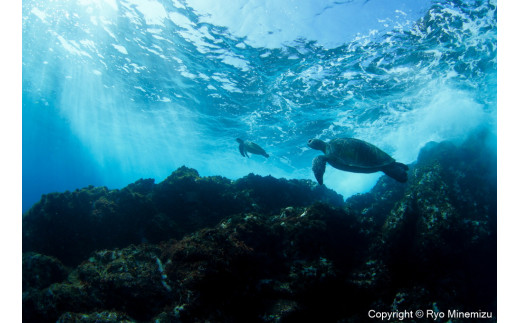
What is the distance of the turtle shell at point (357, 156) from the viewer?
6059 mm

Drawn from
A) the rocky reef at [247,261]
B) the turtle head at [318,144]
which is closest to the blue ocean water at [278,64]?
the turtle head at [318,144]

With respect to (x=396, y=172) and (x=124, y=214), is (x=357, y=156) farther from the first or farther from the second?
(x=124, y=214)

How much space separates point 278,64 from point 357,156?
8.05m

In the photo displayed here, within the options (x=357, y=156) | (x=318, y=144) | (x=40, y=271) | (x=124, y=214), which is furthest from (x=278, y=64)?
(x=40, y=271)

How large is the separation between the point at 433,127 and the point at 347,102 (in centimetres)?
1105

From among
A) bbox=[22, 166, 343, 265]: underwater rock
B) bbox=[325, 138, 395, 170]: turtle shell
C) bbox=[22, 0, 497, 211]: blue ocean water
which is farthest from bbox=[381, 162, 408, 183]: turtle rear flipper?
bbox=[22, 0, 497, 211]: blue ocean water

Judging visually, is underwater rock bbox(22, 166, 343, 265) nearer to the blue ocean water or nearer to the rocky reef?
the rocky reef

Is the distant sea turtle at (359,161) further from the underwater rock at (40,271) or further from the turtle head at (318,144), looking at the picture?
the underwater rock at (40,271)

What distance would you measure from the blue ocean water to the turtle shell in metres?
5.94

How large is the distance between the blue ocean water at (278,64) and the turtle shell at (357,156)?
5.94 metres

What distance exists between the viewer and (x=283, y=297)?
3.36m

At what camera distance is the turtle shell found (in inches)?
239
